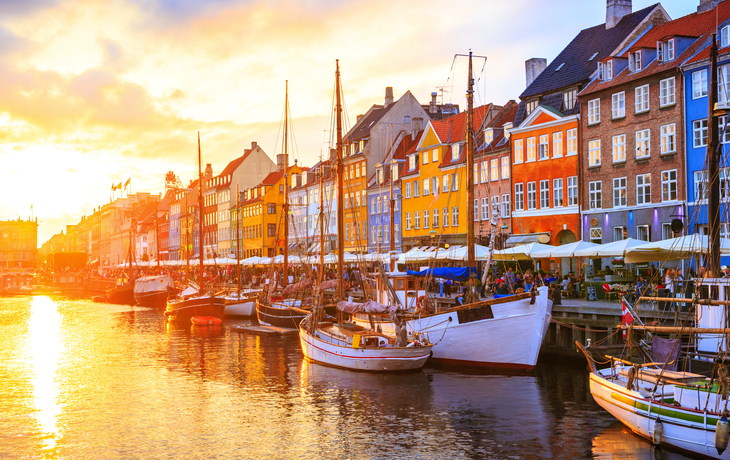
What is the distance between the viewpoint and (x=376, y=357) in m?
30.2

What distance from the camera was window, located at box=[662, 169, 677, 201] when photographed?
1743 inches

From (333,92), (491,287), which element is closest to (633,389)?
(491,287)

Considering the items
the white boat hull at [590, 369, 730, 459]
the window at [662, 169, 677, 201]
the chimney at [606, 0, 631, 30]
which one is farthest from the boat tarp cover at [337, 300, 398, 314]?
the chimney at [606, 0, 631, 30]

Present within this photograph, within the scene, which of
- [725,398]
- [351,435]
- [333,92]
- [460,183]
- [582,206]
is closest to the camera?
[725,398]

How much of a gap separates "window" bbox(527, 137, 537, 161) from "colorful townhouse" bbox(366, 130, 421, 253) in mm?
18679

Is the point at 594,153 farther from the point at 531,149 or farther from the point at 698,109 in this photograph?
the point at 698,109

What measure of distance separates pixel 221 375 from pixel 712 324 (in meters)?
19.5

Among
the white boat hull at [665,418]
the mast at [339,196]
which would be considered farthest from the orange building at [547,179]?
the white boat hull at [665,418]

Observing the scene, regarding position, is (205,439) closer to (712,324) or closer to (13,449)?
(13,449)

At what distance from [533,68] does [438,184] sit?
42.3ft

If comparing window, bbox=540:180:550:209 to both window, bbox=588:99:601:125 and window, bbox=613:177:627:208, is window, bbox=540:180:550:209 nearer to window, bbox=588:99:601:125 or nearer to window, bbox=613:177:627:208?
window, bbox=588:99:601:125

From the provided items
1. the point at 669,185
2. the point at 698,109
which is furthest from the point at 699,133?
the point at 669,185

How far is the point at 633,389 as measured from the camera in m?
19.7

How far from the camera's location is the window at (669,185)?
1743 inches
